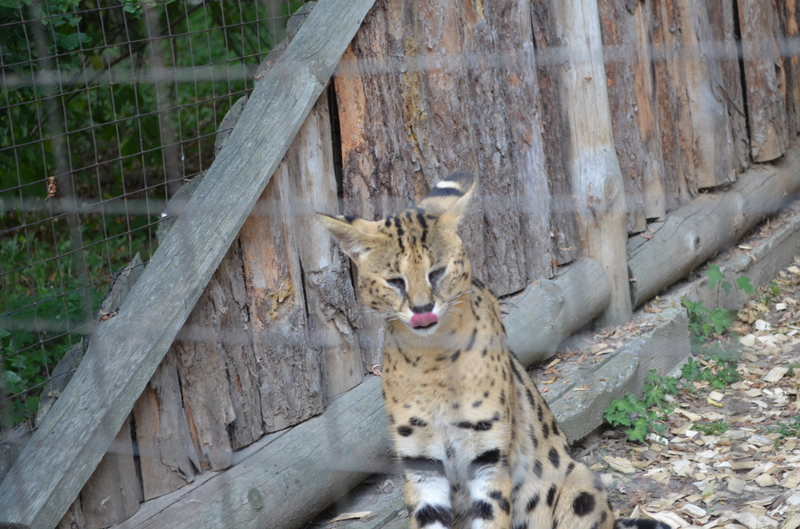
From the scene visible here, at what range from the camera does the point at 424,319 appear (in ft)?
7.18

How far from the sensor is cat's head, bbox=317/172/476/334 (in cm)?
222

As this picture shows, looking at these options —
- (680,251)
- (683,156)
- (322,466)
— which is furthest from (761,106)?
(322,466)

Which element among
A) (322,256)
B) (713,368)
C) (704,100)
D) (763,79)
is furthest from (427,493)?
(763,79)

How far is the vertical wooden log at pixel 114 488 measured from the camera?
2318 millimetres

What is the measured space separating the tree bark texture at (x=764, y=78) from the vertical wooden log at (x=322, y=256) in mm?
2931

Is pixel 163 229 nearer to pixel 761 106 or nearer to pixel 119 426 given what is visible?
pixel 119 426

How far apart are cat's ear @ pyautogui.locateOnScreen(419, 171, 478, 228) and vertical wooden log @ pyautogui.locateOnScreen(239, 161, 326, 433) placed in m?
0.56

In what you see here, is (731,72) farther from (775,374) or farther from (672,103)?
(775,374)

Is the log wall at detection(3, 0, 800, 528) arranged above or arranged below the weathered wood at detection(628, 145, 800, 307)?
above

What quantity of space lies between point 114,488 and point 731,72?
12.5ft

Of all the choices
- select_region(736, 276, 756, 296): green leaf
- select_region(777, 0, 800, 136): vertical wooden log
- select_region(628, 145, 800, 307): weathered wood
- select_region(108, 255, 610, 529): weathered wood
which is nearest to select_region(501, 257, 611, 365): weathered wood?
select_region(108, 255, 610, 529): weathered wood

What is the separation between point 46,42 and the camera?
296cm

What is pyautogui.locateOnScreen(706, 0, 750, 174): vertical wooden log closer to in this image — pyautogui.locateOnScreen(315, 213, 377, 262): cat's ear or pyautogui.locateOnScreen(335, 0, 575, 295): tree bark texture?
pyautogui.locateOnScreen(335, 0, 575, 295): tree bark texture

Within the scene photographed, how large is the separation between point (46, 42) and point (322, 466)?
1839 millimetres
